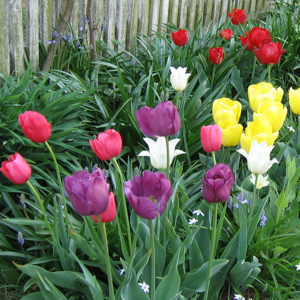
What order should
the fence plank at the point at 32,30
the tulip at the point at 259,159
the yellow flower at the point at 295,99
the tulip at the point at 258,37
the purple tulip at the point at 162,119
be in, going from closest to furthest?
the purple tulip at the point at 162,119 → the tulip at the point at 259,159 → the yellow flower at the point at 295,99 → the tulip at the point at 258,37 → the fence plank at the point at 32,30

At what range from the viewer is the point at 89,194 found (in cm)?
83

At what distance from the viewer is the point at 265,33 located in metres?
2.69

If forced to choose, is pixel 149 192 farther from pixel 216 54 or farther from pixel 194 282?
pixel 216 54

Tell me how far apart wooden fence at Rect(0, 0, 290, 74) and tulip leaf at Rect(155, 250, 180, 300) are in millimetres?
2214

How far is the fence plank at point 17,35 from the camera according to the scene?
9.13 ft

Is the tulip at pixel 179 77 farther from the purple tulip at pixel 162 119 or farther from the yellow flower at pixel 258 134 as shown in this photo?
the purple tulip at pixel 162 119

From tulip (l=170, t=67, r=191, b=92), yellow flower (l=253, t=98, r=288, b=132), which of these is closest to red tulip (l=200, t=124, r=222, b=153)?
yellow flower (l=253, t=98, r=288, b=132)

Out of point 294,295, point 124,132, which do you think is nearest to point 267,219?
point 294,295

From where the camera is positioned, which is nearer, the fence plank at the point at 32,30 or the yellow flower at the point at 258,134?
the yellow flower at the point at 258,134

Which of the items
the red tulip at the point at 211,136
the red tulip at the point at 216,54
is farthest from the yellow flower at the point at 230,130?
the red tulip at the point at 216,54

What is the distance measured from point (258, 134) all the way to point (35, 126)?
0.79m

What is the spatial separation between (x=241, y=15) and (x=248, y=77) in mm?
751

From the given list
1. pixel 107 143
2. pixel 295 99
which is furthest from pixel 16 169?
pixel 295 99

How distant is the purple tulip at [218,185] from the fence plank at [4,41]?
7.62ft
